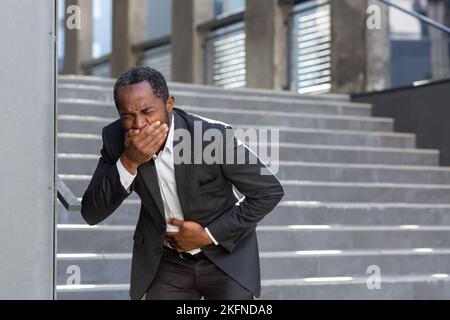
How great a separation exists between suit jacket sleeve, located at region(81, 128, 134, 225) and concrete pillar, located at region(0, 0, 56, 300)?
0.36 metres

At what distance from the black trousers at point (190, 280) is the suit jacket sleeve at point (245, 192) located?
118mm

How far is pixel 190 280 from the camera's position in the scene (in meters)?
4.16

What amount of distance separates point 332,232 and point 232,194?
4.27m

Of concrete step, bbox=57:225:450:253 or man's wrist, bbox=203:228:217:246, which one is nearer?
man's wrist, bbox=203:228:217:246

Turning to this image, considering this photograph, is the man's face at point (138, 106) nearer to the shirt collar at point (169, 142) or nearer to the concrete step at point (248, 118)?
the shirt collar at point (169, 142)

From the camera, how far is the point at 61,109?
32.3ft

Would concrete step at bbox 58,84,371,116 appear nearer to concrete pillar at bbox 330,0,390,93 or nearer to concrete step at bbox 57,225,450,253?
concrete pillar at bbox 330,0,390,93

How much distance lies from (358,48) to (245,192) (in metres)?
9.83

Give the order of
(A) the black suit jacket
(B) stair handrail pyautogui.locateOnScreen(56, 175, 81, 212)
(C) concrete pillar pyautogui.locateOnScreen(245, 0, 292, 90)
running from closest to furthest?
(A) the black suit jacket, (B) stair handrail pyautogui.locateOnScreen(56, 175, 81, 212), (C) concrete pillar pyautogui.locateOnScreen(245, 0, 292, 90)

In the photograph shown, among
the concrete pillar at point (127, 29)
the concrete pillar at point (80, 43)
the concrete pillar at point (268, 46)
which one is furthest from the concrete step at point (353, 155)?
the concrete pillar at point (80, 43)

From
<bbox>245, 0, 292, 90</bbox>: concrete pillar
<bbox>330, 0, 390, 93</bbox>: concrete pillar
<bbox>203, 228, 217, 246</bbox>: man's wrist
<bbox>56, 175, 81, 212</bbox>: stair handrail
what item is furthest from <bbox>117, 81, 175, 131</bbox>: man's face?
<bbox>245, 0, 292, 90</bbox>: concrete pillar

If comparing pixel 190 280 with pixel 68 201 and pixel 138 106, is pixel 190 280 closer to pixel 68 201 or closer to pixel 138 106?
pixel 138 106

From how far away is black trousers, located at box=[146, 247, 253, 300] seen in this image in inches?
163

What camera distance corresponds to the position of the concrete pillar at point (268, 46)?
15.2 metres
